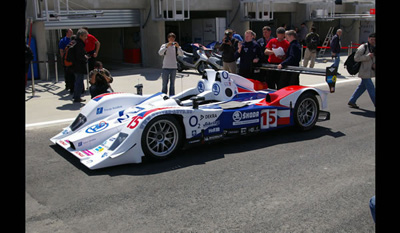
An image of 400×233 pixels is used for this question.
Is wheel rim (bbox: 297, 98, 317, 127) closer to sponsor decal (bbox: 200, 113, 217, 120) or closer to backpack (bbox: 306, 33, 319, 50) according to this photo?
sponsor decal (bbox: 200, 113, 217, 120)

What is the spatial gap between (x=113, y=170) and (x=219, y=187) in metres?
1.52

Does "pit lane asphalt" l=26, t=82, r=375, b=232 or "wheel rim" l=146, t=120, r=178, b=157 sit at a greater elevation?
"wheel rim" l=146, t=120, r=178, b=157

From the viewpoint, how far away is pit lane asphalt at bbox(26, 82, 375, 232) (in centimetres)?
404

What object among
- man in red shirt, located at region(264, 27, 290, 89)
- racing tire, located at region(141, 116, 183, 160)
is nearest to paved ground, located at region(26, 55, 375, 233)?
racing tire, located at region(141, 116, 183, 160)

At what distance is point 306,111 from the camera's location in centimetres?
754

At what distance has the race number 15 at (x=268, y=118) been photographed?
687 cm

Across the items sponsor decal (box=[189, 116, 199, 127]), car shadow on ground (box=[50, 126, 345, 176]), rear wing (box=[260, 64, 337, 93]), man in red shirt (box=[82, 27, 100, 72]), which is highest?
man in red shirt (box=[82, 27, 100, 72])

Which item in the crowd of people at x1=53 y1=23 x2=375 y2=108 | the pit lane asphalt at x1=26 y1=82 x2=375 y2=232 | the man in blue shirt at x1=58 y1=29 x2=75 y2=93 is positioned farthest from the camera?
the man in blue shirt at x1=58 y1=29 x2=75 y2=93

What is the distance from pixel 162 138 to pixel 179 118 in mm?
386

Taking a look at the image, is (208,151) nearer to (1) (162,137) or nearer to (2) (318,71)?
(1) (162,137)

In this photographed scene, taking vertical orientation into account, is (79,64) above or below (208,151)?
above

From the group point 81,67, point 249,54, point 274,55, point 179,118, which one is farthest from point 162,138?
point 81,67
